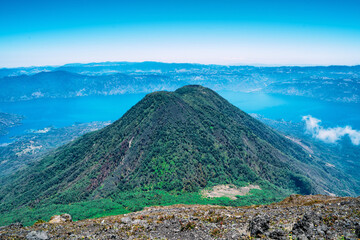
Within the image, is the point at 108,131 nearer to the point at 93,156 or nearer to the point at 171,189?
the point at 93,156

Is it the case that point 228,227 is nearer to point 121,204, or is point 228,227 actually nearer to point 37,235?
point 37,235

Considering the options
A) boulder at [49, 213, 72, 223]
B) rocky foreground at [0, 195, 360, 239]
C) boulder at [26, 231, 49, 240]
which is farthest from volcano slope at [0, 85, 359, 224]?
boulder at [26, 231, 49, 240]

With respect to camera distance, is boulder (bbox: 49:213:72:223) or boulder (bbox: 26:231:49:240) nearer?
boulder (bbox: 26:231:49:240)

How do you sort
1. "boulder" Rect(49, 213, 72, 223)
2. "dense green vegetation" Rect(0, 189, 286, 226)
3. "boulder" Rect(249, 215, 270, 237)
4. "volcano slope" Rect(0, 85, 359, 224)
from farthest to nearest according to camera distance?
1. "volcano slope" Rect(0, 85, 359, 224)
2. "dense green vegetation" Rect(0, 189, 286, 226)
3. "boulder" Rect(49, 213, 72, 223)
4. "boulder" Rect(249, 215, 270, 237)


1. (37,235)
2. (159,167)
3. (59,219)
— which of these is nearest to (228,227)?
(37,235)

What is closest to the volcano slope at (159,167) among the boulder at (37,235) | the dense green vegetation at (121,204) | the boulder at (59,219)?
the dense green vegetation at (121,204)

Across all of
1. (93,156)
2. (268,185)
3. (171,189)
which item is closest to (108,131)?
(93,156)

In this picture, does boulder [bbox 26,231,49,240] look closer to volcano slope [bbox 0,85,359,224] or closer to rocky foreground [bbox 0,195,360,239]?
rocky foreground [bbox 0,195,360,239]

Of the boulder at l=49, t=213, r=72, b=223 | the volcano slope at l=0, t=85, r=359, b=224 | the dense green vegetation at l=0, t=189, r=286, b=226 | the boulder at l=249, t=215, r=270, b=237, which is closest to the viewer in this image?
the boulder at l=249, t=215, r=270, b=237
